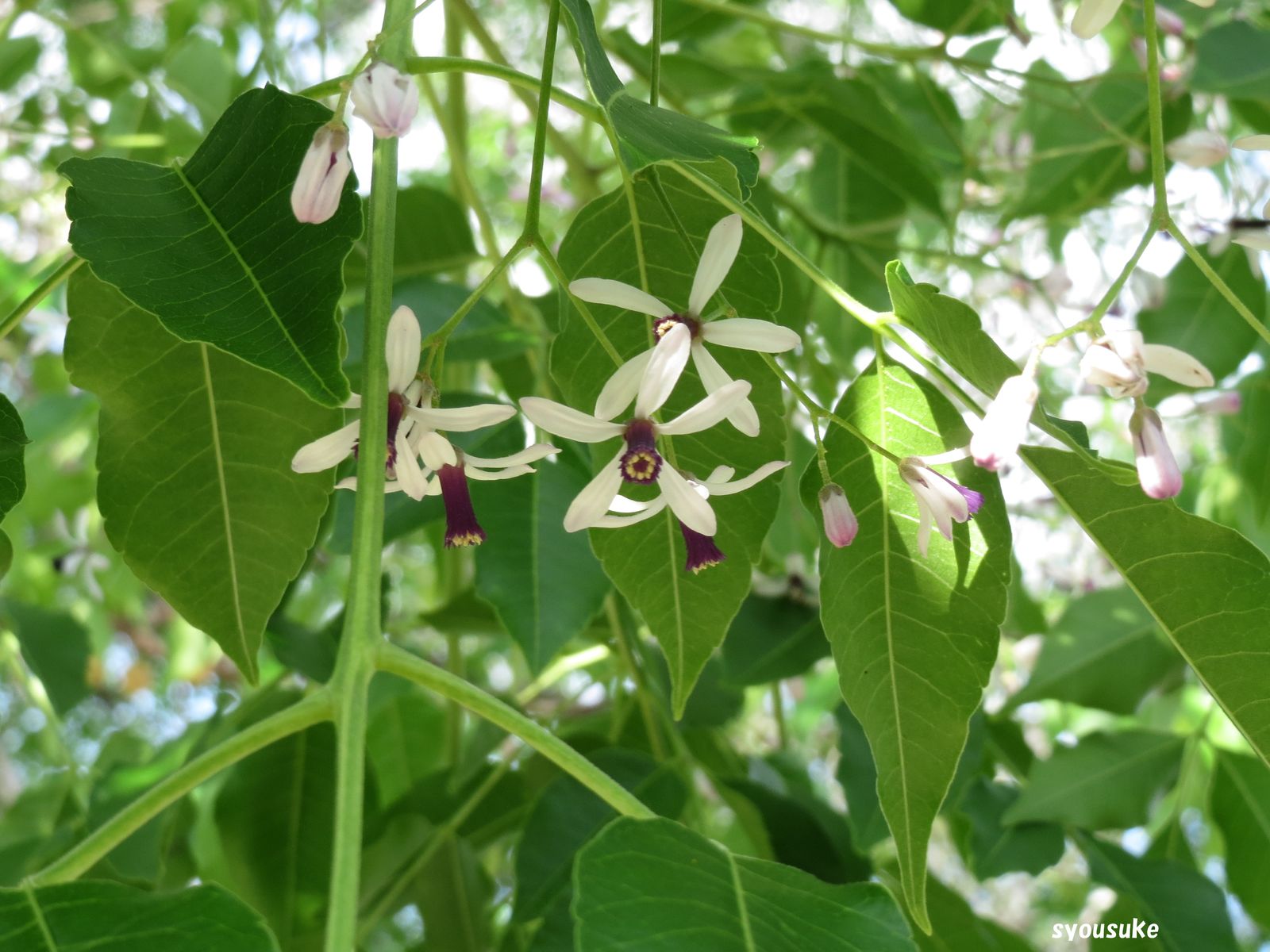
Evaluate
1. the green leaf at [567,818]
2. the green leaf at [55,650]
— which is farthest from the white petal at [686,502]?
the green leaf at [55,650]

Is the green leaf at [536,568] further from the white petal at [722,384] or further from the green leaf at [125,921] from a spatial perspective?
the green leaf at [125,921]

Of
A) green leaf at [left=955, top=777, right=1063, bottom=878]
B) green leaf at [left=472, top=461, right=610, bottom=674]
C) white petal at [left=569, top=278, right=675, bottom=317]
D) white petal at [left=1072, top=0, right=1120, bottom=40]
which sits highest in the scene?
white petal at [left=1072, top=0, right=1120, bottom=40]

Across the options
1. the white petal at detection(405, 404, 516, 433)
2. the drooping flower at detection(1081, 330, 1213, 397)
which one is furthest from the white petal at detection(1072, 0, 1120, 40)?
the white petal at detection(405, 404, 516, 433)

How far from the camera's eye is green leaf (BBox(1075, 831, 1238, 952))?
3.72 ft

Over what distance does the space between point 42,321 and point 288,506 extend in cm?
125

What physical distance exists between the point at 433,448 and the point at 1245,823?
1.03 meters

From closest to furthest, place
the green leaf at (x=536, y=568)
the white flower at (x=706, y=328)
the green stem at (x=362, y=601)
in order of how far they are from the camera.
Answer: the green stem at (x=362, y=601) → the white flower at (x=706, y=328) → the green leaf at (x=536, y=568)

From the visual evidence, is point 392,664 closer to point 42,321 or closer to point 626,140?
point 626,140

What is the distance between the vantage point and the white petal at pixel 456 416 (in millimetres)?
657

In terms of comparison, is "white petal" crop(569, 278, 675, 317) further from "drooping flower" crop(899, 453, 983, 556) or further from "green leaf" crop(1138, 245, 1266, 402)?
"green leaf" crop(1138, 245, 1266, 402)

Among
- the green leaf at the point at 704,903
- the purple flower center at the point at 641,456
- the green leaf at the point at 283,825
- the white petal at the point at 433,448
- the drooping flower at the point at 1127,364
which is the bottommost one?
the green leaf at the point at 283,825

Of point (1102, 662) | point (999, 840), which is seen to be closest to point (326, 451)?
point (999, 840)

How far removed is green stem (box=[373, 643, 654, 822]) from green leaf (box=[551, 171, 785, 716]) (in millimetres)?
175

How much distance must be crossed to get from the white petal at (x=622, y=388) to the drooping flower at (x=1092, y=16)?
0.36 meters
